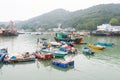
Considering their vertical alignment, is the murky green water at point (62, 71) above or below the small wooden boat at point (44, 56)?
below

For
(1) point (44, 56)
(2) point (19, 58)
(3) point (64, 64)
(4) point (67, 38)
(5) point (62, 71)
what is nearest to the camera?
(5) point (62, 71)

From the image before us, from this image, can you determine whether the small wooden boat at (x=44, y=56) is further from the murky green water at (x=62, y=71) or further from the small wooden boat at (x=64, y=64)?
the small wooden boat at (x=64, y=64)

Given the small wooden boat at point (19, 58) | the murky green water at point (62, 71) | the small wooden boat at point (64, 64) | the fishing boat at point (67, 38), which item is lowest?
the murky green water at point (62, 71)

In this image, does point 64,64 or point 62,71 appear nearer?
point 62,71

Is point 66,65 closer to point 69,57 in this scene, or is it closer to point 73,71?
point 73,71

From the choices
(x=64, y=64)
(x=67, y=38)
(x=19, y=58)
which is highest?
(x=67, y=38)

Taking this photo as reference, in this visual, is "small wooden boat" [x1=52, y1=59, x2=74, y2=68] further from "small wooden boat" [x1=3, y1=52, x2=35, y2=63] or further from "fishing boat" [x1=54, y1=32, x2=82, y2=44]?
"fishing boat" [x1=54, y1=32, x2=82, y2=44]

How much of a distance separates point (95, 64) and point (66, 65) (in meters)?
4.98

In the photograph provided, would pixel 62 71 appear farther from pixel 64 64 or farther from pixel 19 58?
pixel 19 58

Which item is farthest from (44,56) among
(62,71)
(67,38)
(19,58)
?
(67,38)

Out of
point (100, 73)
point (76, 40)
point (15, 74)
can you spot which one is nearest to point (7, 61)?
point (15, 74)

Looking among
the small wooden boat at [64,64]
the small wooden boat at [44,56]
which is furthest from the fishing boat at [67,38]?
the small wooden boat at [64,64]

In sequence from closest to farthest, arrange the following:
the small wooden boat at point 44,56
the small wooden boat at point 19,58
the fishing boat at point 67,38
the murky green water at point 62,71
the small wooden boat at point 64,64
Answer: the murky green water at point 62,71 → the small wooden boat at point 64,64 → the small wooden boat at point 19,58 → the small wooden boat at point 44,56 → the fishing boat at point 67,38

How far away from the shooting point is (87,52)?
119 ft
